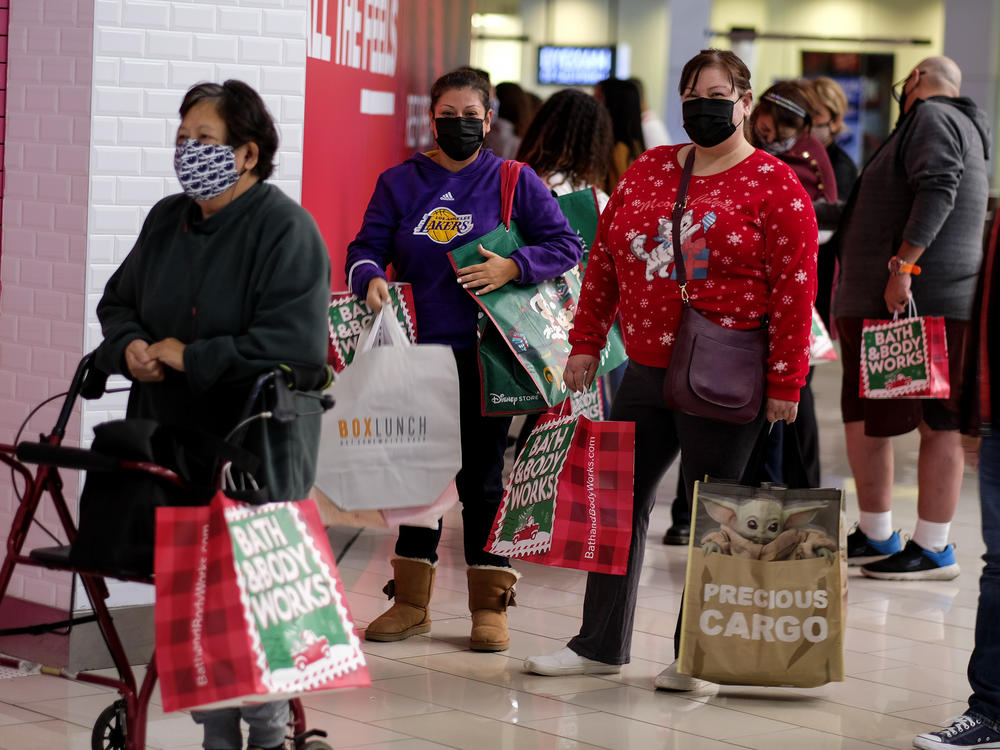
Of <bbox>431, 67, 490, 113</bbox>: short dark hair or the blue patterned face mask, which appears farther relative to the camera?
<bbox>431, 67, 490, 113</bbox>: short dark hair

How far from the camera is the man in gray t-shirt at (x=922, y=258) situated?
551 centimetres

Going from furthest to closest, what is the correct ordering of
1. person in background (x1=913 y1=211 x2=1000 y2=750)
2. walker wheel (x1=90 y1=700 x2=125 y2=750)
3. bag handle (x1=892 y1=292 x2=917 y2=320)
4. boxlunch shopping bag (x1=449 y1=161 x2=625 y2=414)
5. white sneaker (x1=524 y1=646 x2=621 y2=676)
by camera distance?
bag handle (x1=892 y1=292 x2=917 y2=320) → boxlunch shopping bag (x1=449 y1=161 x2=625 y2=414) → white sneaker (x1=524 y1=646 x2=621 y2=676) → person in background (x1=913 y1=211 x2=1000 y2=750) → walker wheel (x1=90 y1=700 x2=125 y2=750)

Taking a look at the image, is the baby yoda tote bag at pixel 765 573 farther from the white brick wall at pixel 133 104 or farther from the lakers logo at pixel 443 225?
the white brick wall at pixel 133 104

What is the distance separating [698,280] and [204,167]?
57.8 inches

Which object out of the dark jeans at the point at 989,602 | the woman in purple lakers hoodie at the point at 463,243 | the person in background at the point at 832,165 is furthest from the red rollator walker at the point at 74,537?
the person in background at the point at 832,165

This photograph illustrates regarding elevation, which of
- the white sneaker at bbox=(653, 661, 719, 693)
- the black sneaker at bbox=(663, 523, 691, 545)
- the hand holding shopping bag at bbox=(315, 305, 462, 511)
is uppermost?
the hand holding shopping bag at bbox=(315, 305, 462, 511)

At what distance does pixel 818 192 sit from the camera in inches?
250

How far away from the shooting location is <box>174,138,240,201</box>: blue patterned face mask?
3041 millimetres

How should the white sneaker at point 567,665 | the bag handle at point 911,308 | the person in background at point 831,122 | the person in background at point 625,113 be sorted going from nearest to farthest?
1. the white sneaker at point 567,665
2. the bag handle at point 911,308
3. the person in background at point 831,122
4. the person in background at point 625,113

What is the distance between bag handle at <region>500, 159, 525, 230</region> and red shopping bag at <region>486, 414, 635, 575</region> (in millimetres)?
711

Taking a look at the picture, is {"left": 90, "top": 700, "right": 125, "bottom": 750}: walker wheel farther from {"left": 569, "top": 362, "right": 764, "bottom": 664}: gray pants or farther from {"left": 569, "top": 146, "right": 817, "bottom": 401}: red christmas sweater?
{"left": 569, "top": 146, "right": 817, "bottom": 401}: red christmas sweater

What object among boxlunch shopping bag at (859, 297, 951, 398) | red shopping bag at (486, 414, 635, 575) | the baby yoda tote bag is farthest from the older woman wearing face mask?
boxlunch shopping bag at (859, 297, 951, 398)

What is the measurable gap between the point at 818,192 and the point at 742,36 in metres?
14.9

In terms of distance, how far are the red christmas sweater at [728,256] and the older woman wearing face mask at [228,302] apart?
118 cm
